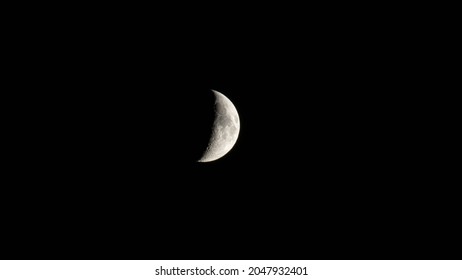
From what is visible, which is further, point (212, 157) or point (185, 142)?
point (212, 157)

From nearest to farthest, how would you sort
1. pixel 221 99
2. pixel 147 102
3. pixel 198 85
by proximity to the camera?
1. pixel 147 102
2. pixel 198 85
3. pixel 221 99

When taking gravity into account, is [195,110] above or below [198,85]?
below

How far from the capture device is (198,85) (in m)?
5.48

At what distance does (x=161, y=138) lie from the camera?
5.11m

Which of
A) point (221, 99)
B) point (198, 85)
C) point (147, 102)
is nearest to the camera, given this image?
point (147, 102)
